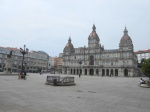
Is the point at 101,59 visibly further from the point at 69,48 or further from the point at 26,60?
the point at 26,60

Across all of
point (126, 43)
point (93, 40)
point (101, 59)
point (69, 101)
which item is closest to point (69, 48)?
point (93, 40)

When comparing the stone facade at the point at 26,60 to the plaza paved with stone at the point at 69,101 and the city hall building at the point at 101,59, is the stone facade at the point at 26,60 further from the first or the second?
the plaza paved with stone at the point at 69,101

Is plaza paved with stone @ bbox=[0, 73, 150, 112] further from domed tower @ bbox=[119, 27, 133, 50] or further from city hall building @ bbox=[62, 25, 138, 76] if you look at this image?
domed tower @ bbox=[119, 27, 133, 50]

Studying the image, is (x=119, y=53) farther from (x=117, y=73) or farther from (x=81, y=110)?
(x=81, y=110)

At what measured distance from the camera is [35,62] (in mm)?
110500

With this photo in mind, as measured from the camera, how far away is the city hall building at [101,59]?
275ft

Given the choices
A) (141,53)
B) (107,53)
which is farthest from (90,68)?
(141,53)

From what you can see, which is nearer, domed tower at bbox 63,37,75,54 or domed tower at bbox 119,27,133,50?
domed tower at bbox 119,27,133,50

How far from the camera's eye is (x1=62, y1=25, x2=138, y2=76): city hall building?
8369cm

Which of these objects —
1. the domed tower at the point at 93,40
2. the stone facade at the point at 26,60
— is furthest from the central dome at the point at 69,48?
the stone facade at the point at 26,60

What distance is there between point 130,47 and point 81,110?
82.2 meters

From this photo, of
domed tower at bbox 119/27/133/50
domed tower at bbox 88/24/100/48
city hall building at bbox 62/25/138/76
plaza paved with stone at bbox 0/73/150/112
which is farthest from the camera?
domed tower at bbox 88/24/100/48

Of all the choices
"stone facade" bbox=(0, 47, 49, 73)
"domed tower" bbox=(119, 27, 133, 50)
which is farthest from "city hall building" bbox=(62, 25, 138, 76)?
"stone facade" bbox=(0, 47, 49, 73)

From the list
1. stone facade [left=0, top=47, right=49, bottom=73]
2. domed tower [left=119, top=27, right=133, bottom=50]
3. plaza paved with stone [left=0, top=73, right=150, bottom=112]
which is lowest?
plaza paved with stone [left=0, top=73, right=150, bottom=112]
